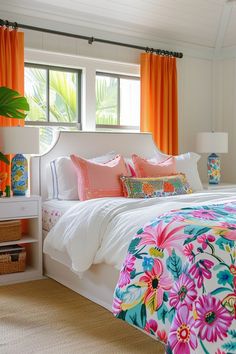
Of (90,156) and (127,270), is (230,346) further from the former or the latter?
(90,156)

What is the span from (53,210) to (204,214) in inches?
60.0

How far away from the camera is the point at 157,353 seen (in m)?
2.33

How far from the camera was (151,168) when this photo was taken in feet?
13.0

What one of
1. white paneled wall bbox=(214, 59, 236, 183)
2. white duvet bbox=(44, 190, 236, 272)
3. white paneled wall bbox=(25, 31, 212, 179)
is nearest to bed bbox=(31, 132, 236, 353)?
white duvet bbox=(44, 190, 236, 272)

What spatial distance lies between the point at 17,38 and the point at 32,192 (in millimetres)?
1347

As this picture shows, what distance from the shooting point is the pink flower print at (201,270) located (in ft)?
6.20

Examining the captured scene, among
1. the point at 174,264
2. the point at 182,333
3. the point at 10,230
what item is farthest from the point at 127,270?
the point at 10,230

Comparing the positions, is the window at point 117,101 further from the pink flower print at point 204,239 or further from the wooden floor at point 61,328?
the pink flower print at point 204,239

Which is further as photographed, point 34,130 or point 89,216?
point 34,130

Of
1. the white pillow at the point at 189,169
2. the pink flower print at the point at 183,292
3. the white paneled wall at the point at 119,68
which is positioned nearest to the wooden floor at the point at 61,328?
the pink flower print at the point at 183,292

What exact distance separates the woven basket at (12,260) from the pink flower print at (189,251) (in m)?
1.90

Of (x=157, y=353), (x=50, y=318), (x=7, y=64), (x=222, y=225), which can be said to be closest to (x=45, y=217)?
(x=50, y=318)

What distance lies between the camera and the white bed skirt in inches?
111

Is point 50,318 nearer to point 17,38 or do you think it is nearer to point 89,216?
point 89,216
